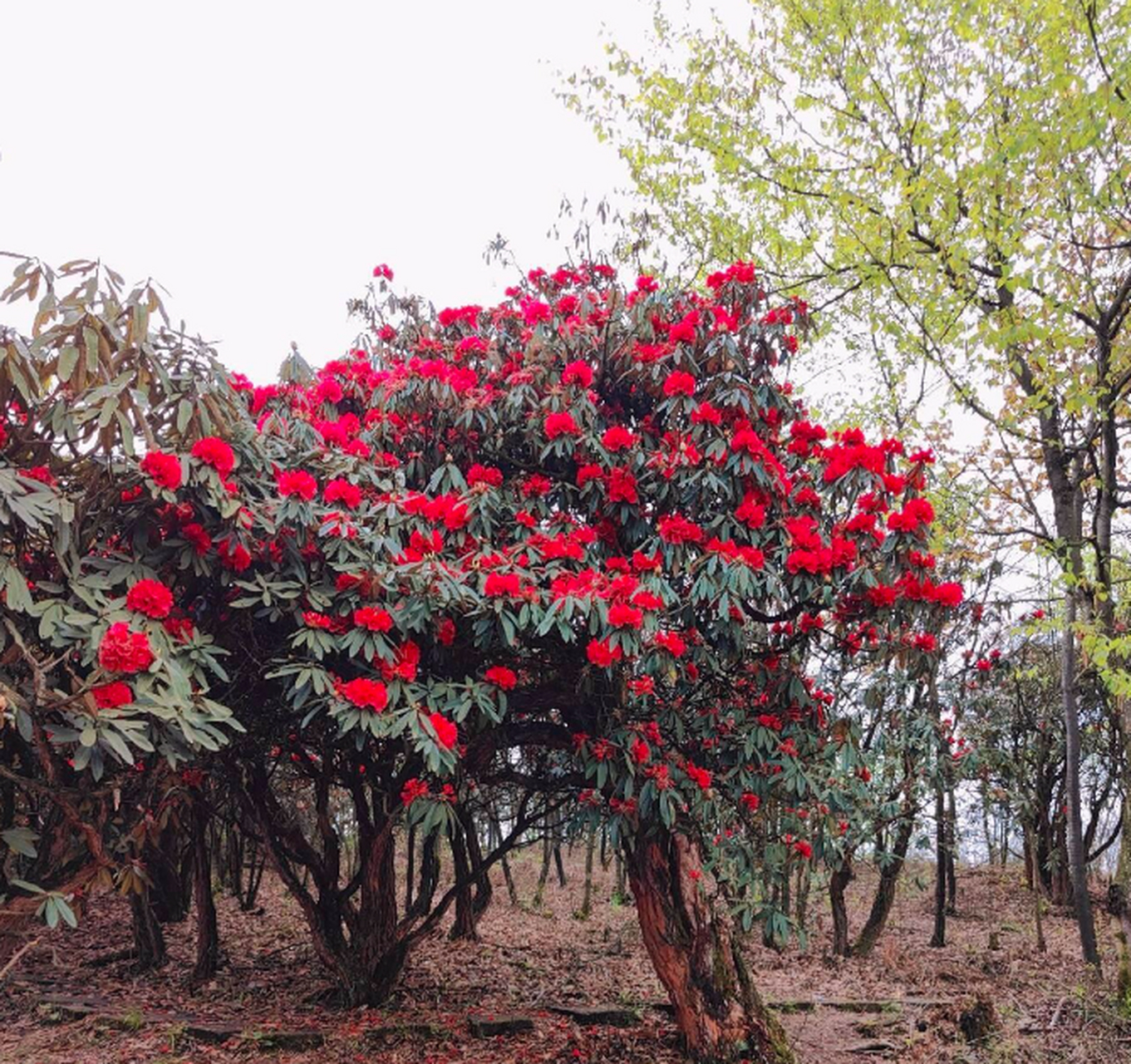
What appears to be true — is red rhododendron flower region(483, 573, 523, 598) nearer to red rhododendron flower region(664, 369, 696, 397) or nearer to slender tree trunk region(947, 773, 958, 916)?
red rhododendron flower region(664, 369, 696, 397)

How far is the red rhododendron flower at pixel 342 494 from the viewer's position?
11.6ft

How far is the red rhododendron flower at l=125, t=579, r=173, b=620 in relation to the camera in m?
2.97

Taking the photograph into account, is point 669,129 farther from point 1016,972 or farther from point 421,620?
point 1016,972

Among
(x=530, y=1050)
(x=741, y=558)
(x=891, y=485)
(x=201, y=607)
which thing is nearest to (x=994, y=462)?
(x=891, y=485)

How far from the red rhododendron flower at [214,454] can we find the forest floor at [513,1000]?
316 centimetres

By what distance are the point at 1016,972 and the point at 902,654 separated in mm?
4725

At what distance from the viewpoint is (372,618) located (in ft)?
11.0

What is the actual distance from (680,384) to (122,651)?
9.01 ft

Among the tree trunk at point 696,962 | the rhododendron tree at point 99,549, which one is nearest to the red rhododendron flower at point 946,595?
the tree trunk at point 696,962

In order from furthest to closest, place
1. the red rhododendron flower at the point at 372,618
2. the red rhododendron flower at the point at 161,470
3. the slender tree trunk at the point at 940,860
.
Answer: the slender tree trunk at the point at 940,860
the red rhododendron flower at the point at 372,618
the red rhododendron flower at the point at 161,470

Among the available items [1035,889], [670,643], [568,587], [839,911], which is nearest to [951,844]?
[1035,889]

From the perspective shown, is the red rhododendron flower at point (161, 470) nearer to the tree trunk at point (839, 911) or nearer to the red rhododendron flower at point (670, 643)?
the red rhododendron flower at point (670, 643)

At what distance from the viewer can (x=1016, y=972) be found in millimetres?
7230

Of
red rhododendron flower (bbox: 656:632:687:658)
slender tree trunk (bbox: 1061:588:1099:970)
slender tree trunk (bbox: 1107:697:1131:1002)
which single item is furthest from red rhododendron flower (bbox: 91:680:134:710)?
slender tree trunk (bbox: 1061:588:1099:970)
